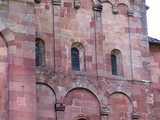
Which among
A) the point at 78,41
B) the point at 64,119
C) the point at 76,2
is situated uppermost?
the point at 76,2

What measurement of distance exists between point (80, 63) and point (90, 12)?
3.05 metres

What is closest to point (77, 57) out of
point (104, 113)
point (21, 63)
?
point (104, 113)

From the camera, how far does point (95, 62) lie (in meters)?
34.7

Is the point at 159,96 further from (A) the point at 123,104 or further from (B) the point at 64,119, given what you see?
(B) the point at 64,119

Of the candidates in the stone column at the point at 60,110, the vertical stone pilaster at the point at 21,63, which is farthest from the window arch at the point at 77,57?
the vertical stone pilaster at the point at 21,63

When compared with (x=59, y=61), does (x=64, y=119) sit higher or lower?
lower

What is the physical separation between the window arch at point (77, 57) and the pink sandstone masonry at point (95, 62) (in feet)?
0.18

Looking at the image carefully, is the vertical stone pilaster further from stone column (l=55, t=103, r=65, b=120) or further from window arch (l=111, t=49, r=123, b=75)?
window arch (l=111, t=49, r=123, b=75)

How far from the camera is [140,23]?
36906mm

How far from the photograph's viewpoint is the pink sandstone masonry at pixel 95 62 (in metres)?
32.9

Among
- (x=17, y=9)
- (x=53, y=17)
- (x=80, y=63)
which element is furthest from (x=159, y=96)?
(x=17, y=9)

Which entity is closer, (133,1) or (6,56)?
(6,56)

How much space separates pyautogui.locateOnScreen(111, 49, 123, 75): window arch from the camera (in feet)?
117

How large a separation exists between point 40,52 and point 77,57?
2280mm
